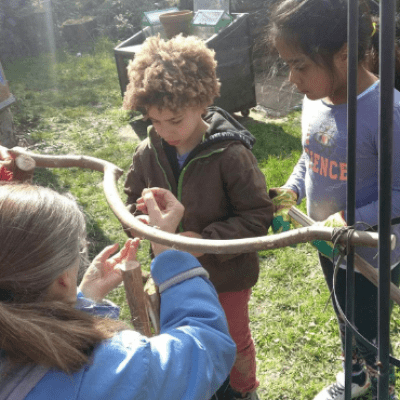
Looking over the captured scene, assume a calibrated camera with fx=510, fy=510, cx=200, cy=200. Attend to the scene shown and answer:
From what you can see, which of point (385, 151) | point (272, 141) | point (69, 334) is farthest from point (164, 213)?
point (272, 141)

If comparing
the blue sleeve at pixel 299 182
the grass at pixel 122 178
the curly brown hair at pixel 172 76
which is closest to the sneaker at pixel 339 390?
the grass at pixel 122 178

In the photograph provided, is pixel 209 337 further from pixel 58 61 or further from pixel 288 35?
pixel 58 61

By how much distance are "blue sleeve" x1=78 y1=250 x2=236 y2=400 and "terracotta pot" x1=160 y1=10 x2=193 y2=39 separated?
14.3 feet

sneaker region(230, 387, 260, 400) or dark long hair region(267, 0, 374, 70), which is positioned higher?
dark long hair region(267, 0, 374, 70)

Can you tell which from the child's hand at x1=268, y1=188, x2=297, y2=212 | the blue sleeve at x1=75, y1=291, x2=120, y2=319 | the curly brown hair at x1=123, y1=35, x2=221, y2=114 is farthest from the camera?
A: the child's hand at x1=268, y1=188, x2=297, y2=212

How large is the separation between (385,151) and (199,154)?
1.05 m

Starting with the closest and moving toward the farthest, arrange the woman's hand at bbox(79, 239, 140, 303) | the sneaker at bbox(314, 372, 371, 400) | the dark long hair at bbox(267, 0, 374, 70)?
the woman's hand at bbox(79, 239, 140, 303) → the dark long hair at bbox(267, 0, 374, 70) → the sneaker at bbox(314, 372, 371, 400)

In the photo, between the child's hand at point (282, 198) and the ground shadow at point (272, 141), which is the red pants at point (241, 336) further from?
the ground shadow at point (272, 141)

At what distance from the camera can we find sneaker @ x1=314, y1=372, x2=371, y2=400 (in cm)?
228

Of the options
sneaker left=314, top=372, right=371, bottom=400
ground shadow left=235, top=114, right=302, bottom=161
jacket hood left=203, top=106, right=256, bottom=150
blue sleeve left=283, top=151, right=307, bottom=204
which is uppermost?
jacket hood left=203, top=106, right=256, bottom=150

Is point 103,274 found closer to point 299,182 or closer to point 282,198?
point 282,198

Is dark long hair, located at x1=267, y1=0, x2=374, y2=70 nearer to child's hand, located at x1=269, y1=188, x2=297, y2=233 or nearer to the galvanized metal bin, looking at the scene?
child's hand, located at x1=269, y1=188, x2=297, y2=233

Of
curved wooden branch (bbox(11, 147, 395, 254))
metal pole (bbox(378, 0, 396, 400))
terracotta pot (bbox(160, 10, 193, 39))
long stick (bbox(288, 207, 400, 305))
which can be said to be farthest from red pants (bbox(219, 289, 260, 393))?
terracotta pot (bbox(160, 10, 193, 39))

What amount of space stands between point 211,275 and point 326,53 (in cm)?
87
